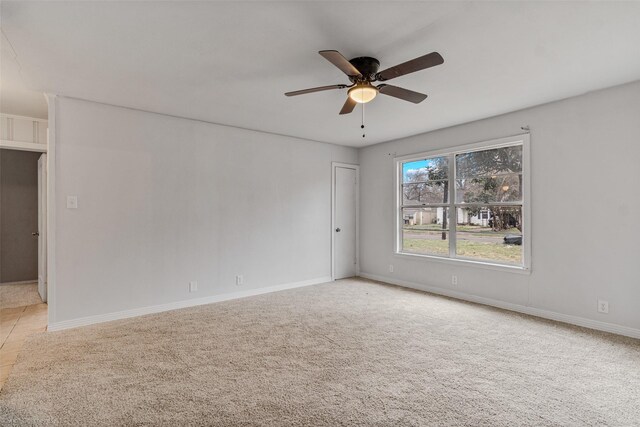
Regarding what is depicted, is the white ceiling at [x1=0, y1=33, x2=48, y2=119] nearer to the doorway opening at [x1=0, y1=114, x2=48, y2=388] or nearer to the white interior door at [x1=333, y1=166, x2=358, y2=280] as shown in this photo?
the doorway opening at [x1=0, y1=114, x2=48, y2=388]

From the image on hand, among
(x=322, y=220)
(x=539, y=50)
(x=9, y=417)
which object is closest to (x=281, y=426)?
(x=9, y=417)

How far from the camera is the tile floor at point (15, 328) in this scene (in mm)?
2732

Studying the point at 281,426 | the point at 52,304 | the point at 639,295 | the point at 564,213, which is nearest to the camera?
the point at 281,426

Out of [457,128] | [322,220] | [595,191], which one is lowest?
[322,220]

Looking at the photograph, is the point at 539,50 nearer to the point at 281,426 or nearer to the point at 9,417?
the point at 281,426

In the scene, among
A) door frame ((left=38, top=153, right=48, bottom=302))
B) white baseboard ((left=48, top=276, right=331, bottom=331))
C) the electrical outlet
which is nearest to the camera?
the electrical outlet

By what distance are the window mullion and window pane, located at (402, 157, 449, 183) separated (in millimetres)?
110

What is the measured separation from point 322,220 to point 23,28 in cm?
435

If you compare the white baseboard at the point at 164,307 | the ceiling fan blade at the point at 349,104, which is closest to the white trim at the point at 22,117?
the white baseboard at the point at 164,307

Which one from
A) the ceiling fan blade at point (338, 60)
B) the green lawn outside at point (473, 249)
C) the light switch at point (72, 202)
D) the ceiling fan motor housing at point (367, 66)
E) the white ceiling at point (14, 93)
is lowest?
the green lawn outside at point (473, 249)

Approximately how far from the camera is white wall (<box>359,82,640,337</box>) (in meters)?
3.23

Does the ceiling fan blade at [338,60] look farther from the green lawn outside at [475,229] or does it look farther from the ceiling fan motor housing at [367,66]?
the green lawn outside at [475,229]

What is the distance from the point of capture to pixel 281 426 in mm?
1875

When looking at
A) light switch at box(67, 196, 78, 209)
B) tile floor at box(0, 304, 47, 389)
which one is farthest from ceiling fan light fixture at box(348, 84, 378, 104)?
tile floor at box(0, 304, 47, 389)
